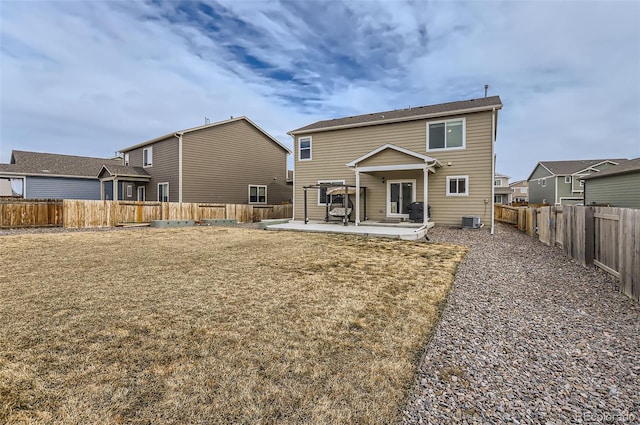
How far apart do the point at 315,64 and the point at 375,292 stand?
685 inches

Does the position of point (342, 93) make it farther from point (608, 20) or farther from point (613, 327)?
point (613, 327)

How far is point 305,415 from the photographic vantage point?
198cm

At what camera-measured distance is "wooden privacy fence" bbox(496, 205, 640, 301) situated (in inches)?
172

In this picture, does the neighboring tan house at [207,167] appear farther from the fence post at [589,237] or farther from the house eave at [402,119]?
the fence post at [589,237]

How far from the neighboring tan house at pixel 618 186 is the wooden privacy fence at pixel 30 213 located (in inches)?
1203

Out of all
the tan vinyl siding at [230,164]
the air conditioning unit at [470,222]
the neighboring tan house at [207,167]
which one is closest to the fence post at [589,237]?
the air conditioning unit at [470,222]

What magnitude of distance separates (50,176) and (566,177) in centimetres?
5101

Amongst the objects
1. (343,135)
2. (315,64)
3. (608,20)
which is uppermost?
(315,64)

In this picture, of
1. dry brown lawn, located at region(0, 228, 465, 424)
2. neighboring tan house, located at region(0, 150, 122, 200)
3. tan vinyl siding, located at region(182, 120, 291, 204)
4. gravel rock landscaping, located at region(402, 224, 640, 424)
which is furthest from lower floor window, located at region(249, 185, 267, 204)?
gravel rock landscaping, located at region(402, 224, 640, 424)

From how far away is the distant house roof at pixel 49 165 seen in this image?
2217cm

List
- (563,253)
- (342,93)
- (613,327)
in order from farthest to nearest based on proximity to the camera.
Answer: (342,93) → (563,253) → (613,327)

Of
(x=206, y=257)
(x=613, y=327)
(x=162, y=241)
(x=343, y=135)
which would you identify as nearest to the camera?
(x=613, y=327)

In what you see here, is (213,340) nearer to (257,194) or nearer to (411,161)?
(411,161)

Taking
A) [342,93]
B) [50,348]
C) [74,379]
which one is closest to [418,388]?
[74,379]
